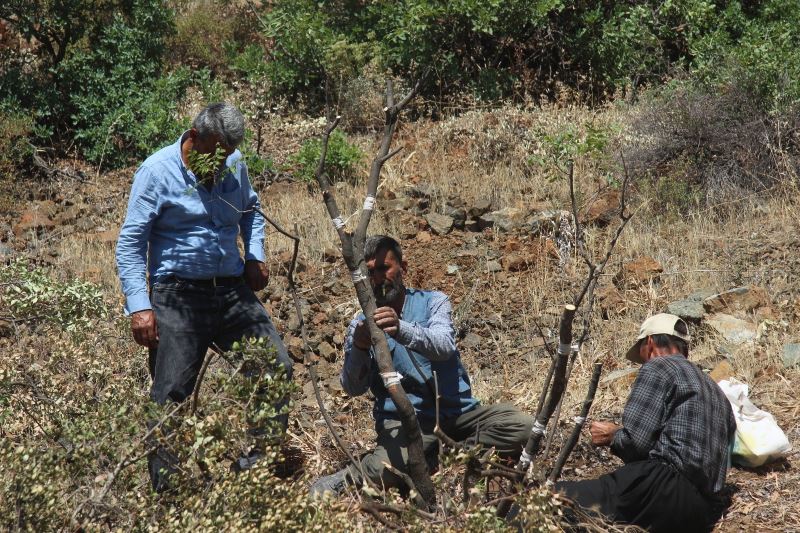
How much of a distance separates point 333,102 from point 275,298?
4.50 metres

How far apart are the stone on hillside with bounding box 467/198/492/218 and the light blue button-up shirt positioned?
3.92m

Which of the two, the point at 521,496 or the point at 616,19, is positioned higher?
the point at 616,19

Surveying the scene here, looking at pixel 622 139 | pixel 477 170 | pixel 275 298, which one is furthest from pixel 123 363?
pixel 622 139

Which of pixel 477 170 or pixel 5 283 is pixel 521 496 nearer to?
pixel 5 283

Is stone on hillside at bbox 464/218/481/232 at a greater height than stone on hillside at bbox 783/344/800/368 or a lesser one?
Result: greater

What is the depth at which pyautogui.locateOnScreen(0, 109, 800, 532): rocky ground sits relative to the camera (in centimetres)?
572

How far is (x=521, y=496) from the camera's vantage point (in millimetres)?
3285

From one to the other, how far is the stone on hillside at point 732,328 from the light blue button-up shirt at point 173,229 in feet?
10.8

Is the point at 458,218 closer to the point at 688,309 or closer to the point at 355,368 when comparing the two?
the point at 688,309

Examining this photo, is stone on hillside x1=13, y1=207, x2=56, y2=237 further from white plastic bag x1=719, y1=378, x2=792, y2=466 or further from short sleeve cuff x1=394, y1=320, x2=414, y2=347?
white plastic bag x1=719, y1=378, x2=792, y2=466

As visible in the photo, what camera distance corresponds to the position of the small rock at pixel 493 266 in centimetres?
780

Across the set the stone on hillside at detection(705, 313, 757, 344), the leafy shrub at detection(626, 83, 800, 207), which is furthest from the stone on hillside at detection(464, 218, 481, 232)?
the stone on hillside at detection(705, 313, 757, 344)

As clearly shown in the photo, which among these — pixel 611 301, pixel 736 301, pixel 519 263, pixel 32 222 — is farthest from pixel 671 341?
pixel 32 222

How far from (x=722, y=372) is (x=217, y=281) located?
294cm
